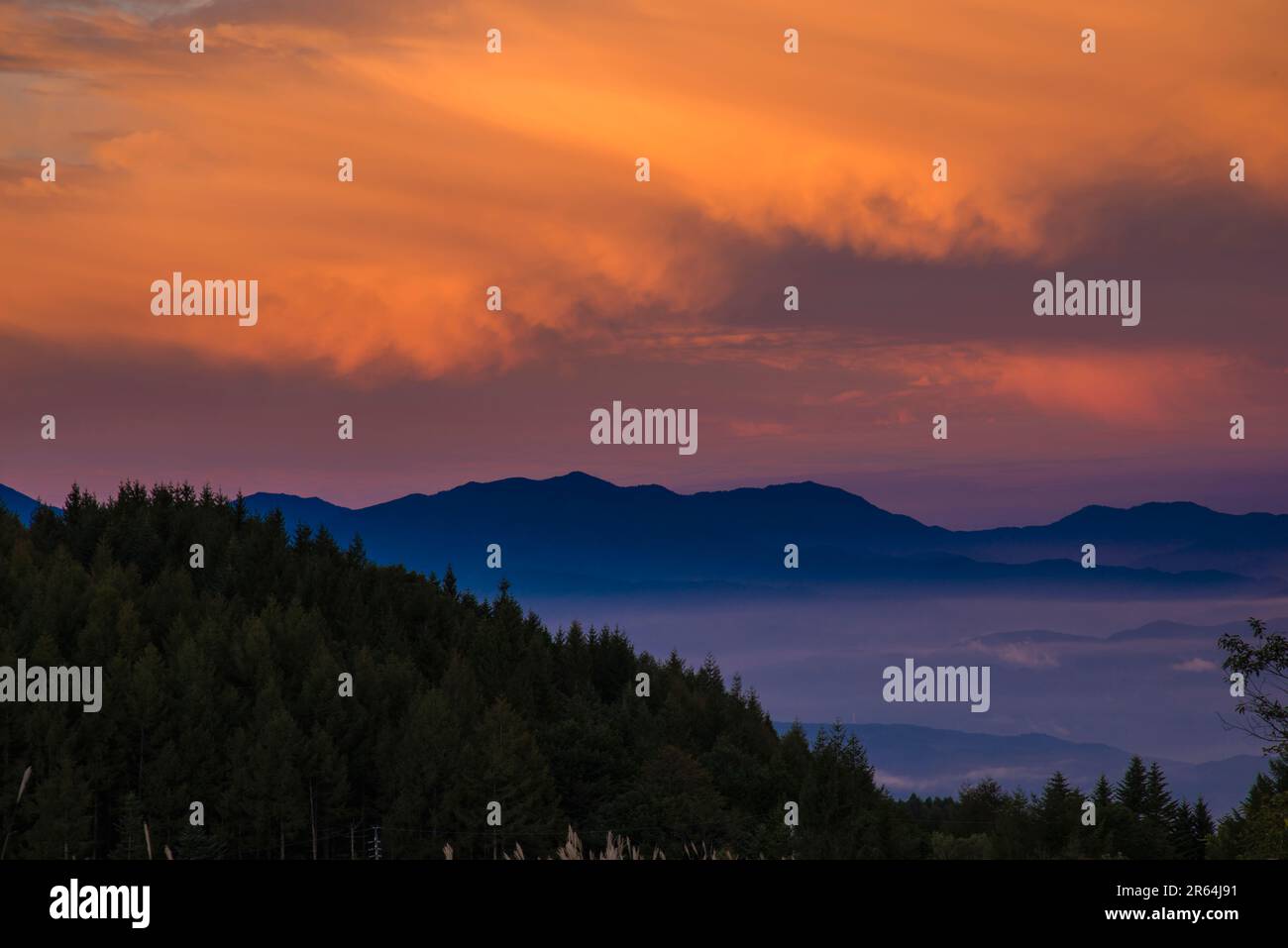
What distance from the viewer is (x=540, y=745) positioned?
161m

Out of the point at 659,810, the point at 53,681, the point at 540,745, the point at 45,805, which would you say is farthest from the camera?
the point at 540,745

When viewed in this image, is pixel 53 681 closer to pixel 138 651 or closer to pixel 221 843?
pixel 138 651
